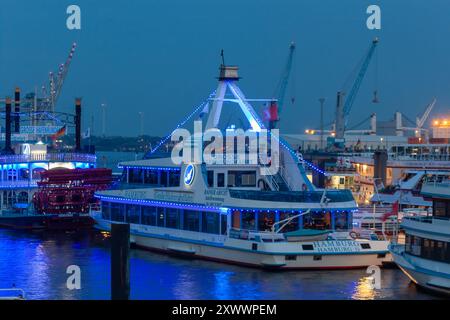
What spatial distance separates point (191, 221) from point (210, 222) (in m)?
1.38

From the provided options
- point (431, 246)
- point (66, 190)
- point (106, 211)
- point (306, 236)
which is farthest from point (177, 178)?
point (431, 246)

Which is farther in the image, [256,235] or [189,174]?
[189,174]

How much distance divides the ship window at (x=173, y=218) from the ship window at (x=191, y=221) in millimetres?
516

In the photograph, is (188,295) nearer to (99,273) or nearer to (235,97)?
(99,273)

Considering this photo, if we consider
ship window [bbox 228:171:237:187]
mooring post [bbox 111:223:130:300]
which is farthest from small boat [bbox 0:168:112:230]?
mooring post [bbox 111:223:130:300]

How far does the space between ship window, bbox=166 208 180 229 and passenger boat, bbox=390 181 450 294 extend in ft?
37.7

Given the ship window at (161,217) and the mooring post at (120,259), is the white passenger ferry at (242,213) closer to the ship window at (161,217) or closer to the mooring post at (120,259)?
the ship window at (161,217)

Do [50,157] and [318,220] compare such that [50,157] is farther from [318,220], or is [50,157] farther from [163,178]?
[318,220]

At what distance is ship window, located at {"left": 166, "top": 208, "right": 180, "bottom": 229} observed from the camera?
4106 centimetres

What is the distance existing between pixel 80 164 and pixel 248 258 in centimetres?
A: 2744

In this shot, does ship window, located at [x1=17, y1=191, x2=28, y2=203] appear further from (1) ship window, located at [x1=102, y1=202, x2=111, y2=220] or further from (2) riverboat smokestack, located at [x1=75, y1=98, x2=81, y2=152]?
(1) ship window, located at [x1=102, y1=202, x2=111, y2=220]

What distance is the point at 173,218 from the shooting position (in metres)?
41.3

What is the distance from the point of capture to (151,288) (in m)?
32.3
